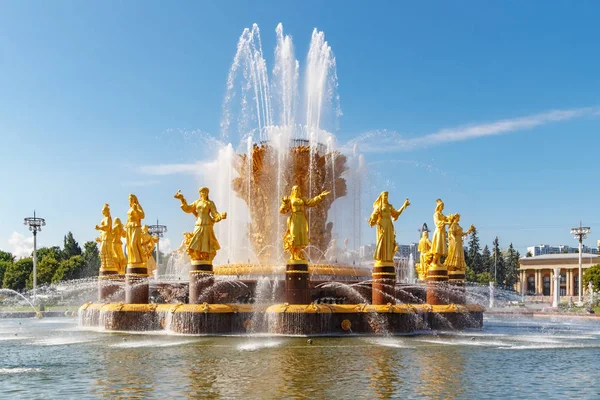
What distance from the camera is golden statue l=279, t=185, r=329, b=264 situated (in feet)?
69.7

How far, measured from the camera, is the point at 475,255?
10725cm

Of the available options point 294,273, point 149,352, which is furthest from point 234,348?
point 294,273

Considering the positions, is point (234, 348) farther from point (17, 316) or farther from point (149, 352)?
point (17, 316)

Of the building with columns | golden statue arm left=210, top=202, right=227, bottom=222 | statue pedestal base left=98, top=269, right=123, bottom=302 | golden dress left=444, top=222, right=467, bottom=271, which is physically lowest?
the building with columns

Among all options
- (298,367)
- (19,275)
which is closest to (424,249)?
(298,367)

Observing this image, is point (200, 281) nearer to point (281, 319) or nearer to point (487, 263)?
point (281, 319)

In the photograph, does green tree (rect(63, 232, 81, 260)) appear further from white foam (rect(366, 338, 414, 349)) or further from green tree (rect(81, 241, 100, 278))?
white foam (rect(366, 338, 414, 349))

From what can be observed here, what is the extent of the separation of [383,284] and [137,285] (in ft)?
27.2

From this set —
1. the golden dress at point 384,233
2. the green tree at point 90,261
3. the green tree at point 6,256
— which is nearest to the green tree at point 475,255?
the green tree at point 90,261

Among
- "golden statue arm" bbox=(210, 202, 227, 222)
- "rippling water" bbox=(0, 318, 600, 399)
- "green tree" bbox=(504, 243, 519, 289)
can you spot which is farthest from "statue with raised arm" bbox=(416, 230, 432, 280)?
"green tree" bbox=(504, 243, 519, 289)

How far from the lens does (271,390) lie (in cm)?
1202

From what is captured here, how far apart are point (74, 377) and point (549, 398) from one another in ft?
28.9

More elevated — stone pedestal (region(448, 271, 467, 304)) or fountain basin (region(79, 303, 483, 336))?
stone pedestal (region(448, 271, 467, 304))

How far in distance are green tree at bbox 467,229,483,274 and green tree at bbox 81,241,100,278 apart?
52.6 meters
